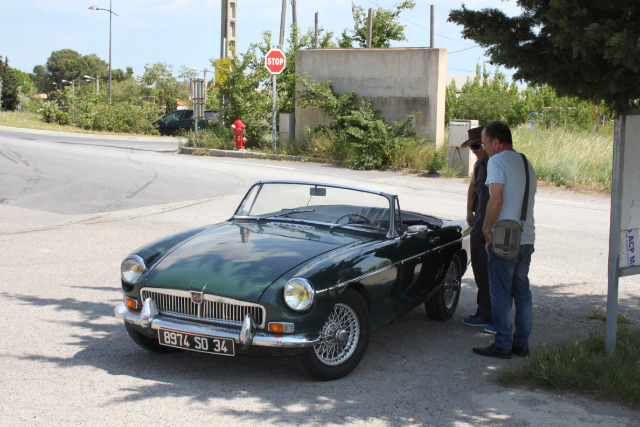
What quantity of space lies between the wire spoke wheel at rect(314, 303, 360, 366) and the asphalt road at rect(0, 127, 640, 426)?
17 centimetres

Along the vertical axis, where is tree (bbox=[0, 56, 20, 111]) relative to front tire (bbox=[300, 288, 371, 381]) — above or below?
above

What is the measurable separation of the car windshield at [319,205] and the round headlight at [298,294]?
120cm

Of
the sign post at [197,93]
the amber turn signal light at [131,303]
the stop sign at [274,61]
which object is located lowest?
the amber turn signal light at [131,303]

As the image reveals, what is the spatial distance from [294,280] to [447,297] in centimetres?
236

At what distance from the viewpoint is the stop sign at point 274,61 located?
23.1 m

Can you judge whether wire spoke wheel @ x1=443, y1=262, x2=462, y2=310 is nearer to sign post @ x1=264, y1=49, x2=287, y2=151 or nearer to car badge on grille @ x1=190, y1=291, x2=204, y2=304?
car badge on grille @ x1=190, y1=291, x2=204, y2=304

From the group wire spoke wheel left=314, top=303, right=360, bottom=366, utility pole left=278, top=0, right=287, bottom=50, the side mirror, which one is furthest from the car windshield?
utility pole left=278, top=0, right=287, bottom=50

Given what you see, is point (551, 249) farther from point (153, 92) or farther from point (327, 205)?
point (153, 92)

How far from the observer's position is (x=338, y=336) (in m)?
4.64

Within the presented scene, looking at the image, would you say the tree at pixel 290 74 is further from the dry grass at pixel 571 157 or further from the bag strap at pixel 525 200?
the bag strap at pixel 525 200

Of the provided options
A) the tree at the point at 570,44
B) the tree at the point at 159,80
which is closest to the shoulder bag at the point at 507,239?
the tree at the point at 570,44

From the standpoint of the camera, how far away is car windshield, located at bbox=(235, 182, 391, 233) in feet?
18.4

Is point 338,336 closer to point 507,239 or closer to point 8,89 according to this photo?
point 507,239

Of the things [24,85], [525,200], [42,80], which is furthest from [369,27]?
[42,80]
